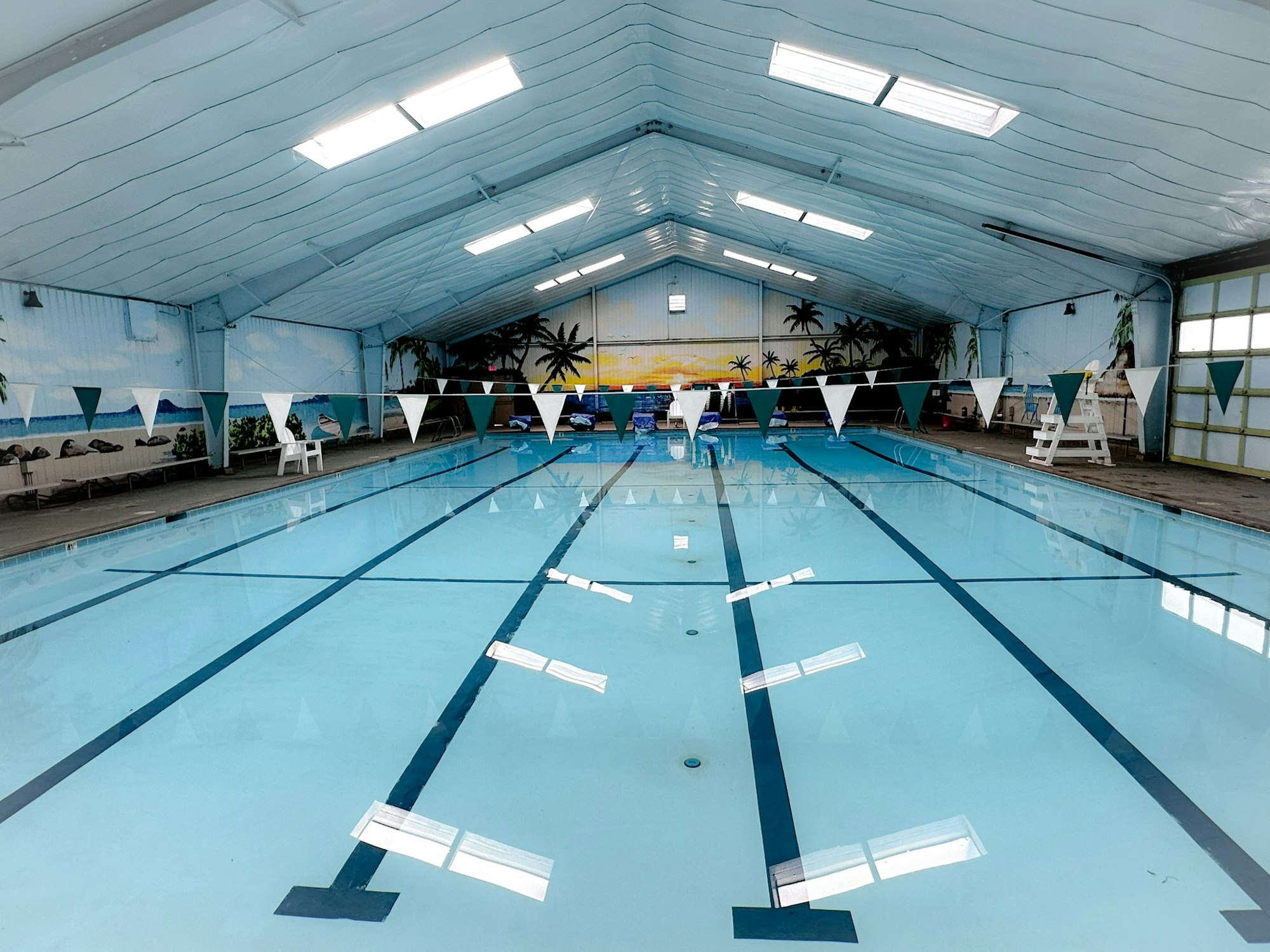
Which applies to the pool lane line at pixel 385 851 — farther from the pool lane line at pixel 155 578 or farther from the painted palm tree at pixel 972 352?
the painted palm tree at pixel 972 352

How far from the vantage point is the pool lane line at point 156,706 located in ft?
7.49

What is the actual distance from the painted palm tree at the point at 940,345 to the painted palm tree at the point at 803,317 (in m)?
2.73

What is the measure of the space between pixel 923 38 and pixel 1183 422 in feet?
21.2

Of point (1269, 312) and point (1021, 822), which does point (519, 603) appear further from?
point (1269, 312)

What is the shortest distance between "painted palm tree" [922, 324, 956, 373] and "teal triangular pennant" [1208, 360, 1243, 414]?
9184 millimetres

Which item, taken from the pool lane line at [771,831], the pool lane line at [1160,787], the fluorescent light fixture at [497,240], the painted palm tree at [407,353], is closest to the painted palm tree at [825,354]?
the fluorescent light fixture at [497,240]

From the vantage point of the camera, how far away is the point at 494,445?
1399 centimetres

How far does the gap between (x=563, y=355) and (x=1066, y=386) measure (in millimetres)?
13904

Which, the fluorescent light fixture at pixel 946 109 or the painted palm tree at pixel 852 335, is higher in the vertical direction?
the fluorescent light fixture at pixel 946 109

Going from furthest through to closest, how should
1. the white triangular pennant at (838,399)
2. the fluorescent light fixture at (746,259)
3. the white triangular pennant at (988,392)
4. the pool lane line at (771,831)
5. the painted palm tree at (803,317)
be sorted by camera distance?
the painted palm tree at (803,317) < the fluorescent light fixture at (746,259) < the white triangular pennant at (988,392) < the white triangular pennant at (838,399) < the pool lane line at (771,831)

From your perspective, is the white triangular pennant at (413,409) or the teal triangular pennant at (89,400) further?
the white triangular pennant at (413,409)

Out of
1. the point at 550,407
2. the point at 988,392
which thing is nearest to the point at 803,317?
the point at 988,392

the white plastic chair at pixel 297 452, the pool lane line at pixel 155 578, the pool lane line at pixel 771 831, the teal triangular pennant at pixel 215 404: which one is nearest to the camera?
the pool lane line at pixel 771 831

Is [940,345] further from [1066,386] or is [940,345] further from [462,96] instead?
[462,96]
